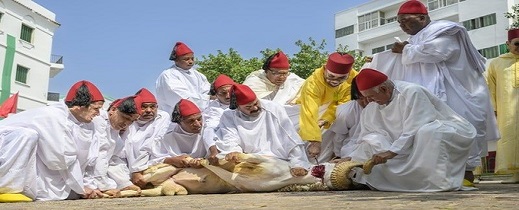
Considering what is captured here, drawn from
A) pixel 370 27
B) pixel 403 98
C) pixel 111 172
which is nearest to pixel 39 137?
pixel 111 172

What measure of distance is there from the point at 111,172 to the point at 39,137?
955 millimetres

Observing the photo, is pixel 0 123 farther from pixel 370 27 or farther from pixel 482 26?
pixel 370 27

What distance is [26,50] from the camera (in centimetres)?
2300

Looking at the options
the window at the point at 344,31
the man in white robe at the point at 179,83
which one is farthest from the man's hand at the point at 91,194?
the window at the point at 344,31

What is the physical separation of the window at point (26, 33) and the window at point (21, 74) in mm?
1346

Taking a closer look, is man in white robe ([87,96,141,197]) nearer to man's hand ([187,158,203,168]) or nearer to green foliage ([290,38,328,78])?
man's hand ([187,158,203,168])

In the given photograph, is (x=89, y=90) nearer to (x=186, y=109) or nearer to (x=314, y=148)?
(x=186, y=109)

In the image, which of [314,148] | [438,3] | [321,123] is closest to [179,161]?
[314,148]

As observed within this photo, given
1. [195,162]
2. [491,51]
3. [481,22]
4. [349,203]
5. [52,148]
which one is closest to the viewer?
[349,203]

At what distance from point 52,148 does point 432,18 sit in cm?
2940

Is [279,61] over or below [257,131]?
over

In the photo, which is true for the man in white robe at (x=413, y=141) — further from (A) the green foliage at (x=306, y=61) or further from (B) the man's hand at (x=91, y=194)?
(A) the green foliage at (x=306, y=61)

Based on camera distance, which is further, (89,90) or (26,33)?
(26,33)

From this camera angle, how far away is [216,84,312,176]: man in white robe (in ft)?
18.1
